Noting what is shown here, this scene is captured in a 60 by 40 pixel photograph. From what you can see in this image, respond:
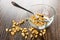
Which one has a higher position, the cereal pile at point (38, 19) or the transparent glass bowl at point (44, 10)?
the transparent glass bowl at point (44, 10)

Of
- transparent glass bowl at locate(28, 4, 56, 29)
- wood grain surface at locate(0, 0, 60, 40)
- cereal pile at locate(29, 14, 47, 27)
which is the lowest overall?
wood grain surface at locate(0, 0, 60, 40)

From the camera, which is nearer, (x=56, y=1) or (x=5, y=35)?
(x=5, y=35)

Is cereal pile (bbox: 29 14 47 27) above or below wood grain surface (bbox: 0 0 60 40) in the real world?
above

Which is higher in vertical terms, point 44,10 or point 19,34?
point 44,10

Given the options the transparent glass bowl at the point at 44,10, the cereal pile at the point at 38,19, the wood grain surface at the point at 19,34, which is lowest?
the wood grain surface at the point at 19,34

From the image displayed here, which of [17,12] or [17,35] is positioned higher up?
[17,12]

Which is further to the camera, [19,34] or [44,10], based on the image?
[44,10]

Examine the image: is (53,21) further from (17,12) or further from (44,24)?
(17,12)

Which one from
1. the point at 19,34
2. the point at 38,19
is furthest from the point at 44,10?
the point at 19,34

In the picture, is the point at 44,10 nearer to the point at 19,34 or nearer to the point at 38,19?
the point at 38,19

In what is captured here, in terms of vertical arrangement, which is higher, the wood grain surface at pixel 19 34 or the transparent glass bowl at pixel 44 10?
the transparent glass bowl at pixel 44 10

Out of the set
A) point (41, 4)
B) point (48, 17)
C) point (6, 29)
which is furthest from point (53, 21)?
point (6, 29)
